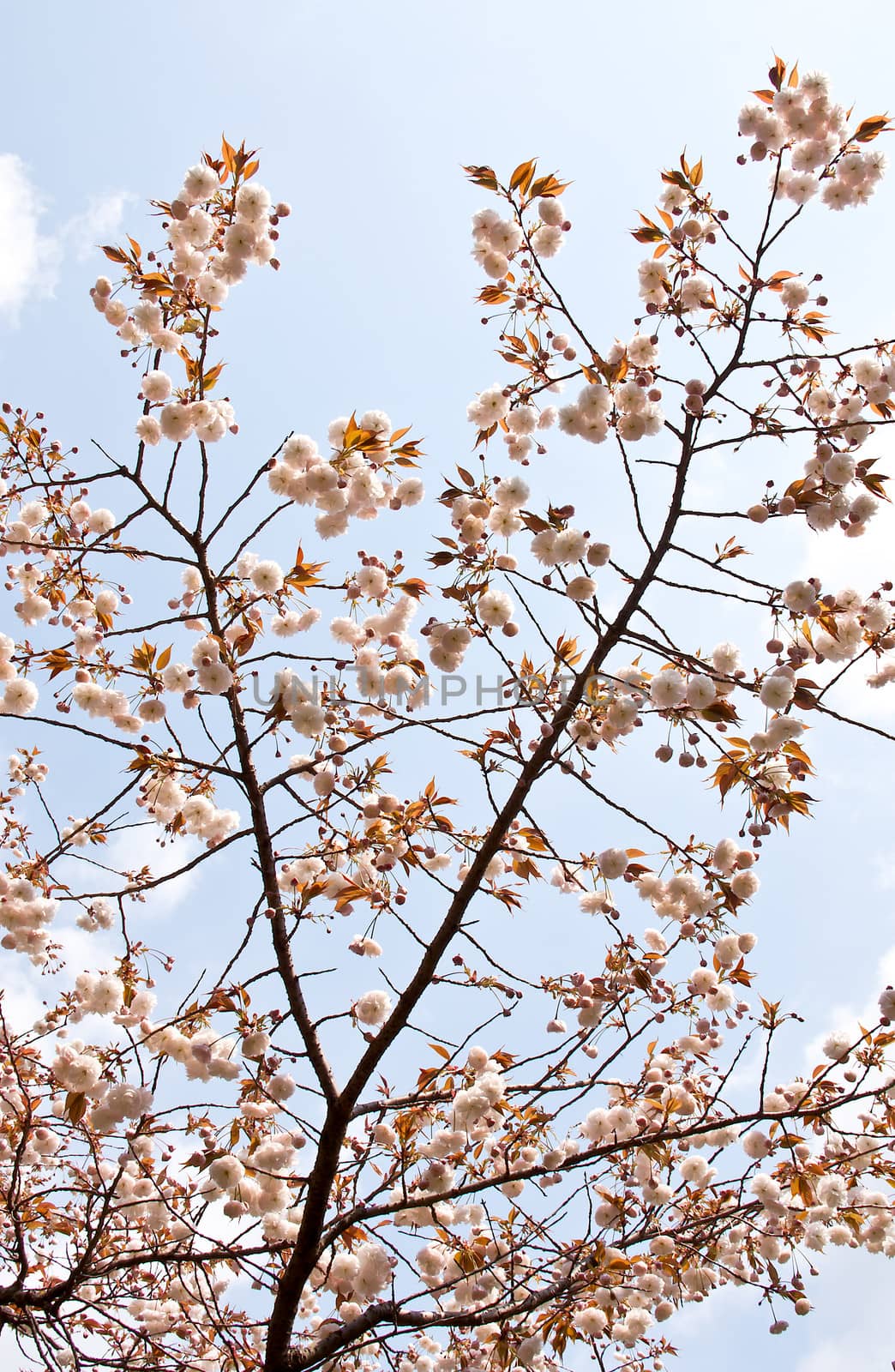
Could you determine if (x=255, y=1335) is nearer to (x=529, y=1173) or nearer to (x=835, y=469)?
(x=529, y=1173)

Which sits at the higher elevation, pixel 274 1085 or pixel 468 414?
pixel 468 414

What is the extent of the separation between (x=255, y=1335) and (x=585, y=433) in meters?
4.48

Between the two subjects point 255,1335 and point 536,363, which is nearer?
point 536,363

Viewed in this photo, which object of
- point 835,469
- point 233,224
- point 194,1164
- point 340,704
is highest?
point 233,224

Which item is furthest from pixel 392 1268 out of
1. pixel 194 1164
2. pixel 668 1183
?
pixel 668 1183

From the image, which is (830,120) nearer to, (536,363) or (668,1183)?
(536,363)

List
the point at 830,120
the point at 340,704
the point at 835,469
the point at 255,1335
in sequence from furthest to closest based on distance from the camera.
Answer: the point at 255,1335 < the point at 340,704 < the point at 830,120 < the point at 835,469

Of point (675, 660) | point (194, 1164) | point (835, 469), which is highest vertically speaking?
point (835, 469)

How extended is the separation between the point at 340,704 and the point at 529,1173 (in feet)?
6.82

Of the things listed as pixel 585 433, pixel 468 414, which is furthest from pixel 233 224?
pixel 585 433

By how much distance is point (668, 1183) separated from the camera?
4461mm

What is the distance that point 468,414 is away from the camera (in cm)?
390

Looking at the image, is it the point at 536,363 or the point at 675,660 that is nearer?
the point at 675,660

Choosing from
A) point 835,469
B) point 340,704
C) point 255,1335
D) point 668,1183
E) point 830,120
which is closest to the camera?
point 835,469
